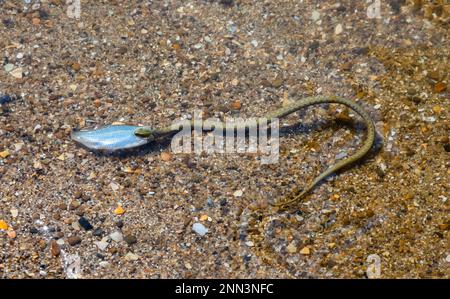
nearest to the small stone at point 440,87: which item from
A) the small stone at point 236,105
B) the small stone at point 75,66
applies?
the small stone at point 236,105

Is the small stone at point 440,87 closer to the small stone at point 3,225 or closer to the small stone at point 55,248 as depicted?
the small stone at point 55,248

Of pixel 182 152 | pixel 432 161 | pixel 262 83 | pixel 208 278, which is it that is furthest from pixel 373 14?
pixel 208 278

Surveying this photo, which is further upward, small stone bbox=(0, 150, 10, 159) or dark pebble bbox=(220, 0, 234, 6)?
dark pebble bbox=(220, 0, 234, 6)

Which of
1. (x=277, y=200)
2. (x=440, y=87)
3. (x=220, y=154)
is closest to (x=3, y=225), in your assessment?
(x=220, y=154)

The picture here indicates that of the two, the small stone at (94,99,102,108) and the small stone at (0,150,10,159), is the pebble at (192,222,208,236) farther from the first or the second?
the small stone at (0,150,10,159)

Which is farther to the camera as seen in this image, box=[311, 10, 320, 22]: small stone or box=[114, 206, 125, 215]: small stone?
box=[311, 10, 320, 22]: small stone

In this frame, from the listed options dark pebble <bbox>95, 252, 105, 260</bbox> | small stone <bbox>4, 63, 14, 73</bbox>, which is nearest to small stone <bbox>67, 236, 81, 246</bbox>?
dark pebble <bbox>95, 252, 105, 260</bbox>
